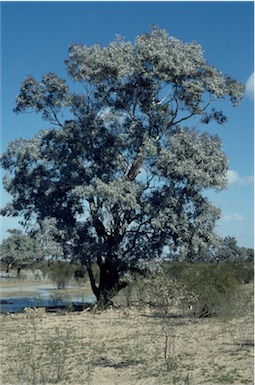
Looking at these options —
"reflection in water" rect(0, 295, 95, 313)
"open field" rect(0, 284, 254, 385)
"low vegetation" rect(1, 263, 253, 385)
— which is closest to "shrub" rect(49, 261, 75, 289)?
"reflection in water" rect(0, 295, 95, 313)

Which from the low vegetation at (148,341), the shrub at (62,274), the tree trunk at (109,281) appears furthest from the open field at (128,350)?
the shrub at (62,274)

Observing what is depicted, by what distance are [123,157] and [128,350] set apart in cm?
1053

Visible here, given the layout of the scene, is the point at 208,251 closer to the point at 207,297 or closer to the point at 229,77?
the point at 207,297

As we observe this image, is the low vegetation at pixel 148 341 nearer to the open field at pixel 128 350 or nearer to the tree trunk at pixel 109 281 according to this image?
the open field at pixel 128 350

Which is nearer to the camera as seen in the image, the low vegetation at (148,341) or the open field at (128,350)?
the open field at (128,350)

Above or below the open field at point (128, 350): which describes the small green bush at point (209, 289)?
above

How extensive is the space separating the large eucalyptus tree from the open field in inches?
140

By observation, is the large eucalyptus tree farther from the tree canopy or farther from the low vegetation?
the tree canopy

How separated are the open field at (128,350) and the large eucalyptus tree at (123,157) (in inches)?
140

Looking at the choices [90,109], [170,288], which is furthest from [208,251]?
[170,288]

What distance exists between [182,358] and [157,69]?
1244cm

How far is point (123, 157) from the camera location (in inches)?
863

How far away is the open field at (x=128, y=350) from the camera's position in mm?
9812

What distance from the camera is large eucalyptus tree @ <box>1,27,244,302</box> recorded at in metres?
20.6
